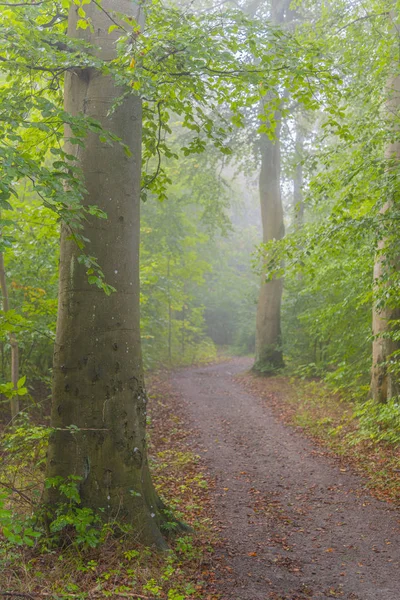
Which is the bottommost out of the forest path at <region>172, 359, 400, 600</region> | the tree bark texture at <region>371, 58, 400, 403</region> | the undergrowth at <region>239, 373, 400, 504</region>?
the forest path at <region>172, 359, 400, 600</region>

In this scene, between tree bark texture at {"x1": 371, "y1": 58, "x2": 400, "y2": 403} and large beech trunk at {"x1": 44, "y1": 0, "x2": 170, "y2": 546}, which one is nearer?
large beech trunk at {"x1": 44, "y1": 0, "x2": 170, "y2": 546}

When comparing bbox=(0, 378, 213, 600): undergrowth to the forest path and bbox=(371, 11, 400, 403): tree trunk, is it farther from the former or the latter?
bbox=(371, 11, 400, 403): tree trunk

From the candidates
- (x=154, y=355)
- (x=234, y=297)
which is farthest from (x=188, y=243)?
(x=234, y=297)

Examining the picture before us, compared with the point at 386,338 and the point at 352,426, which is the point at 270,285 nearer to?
the point at 352,426

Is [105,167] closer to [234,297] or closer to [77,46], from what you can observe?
[77,46]

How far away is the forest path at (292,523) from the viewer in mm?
4082

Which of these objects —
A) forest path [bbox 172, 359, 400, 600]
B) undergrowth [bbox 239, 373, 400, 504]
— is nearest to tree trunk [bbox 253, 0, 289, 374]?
undergrowth [bbox 239, 373, 400, 504]

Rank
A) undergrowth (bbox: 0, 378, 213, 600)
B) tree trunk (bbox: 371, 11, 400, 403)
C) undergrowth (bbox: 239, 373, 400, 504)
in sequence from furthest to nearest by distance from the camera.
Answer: tree trunk (bbox: 371, 11, 400, 403) < undergrowth (bbox: 239, 373, 400, 504) < undergrowth (bbox: 0, 378, 213, 600)

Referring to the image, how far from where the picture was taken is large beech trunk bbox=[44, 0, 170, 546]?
428 cm

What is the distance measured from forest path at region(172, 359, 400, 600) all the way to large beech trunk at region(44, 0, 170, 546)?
3.20ft

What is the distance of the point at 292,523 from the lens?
5363 millimetres

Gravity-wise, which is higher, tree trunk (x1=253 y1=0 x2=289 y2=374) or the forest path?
tree trunk (x1=253 y1=0 x2=289 y2=374)

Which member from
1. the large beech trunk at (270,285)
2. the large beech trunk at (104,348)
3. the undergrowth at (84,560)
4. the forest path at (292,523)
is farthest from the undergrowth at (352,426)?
the large beech trunk at (104,348)

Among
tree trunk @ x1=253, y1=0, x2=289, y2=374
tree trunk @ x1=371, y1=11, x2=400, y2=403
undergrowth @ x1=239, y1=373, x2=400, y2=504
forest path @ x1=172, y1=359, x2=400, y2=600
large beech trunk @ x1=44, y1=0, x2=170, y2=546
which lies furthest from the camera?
tree trunk @ x1=253, y1=0, x2=289, y2=374
